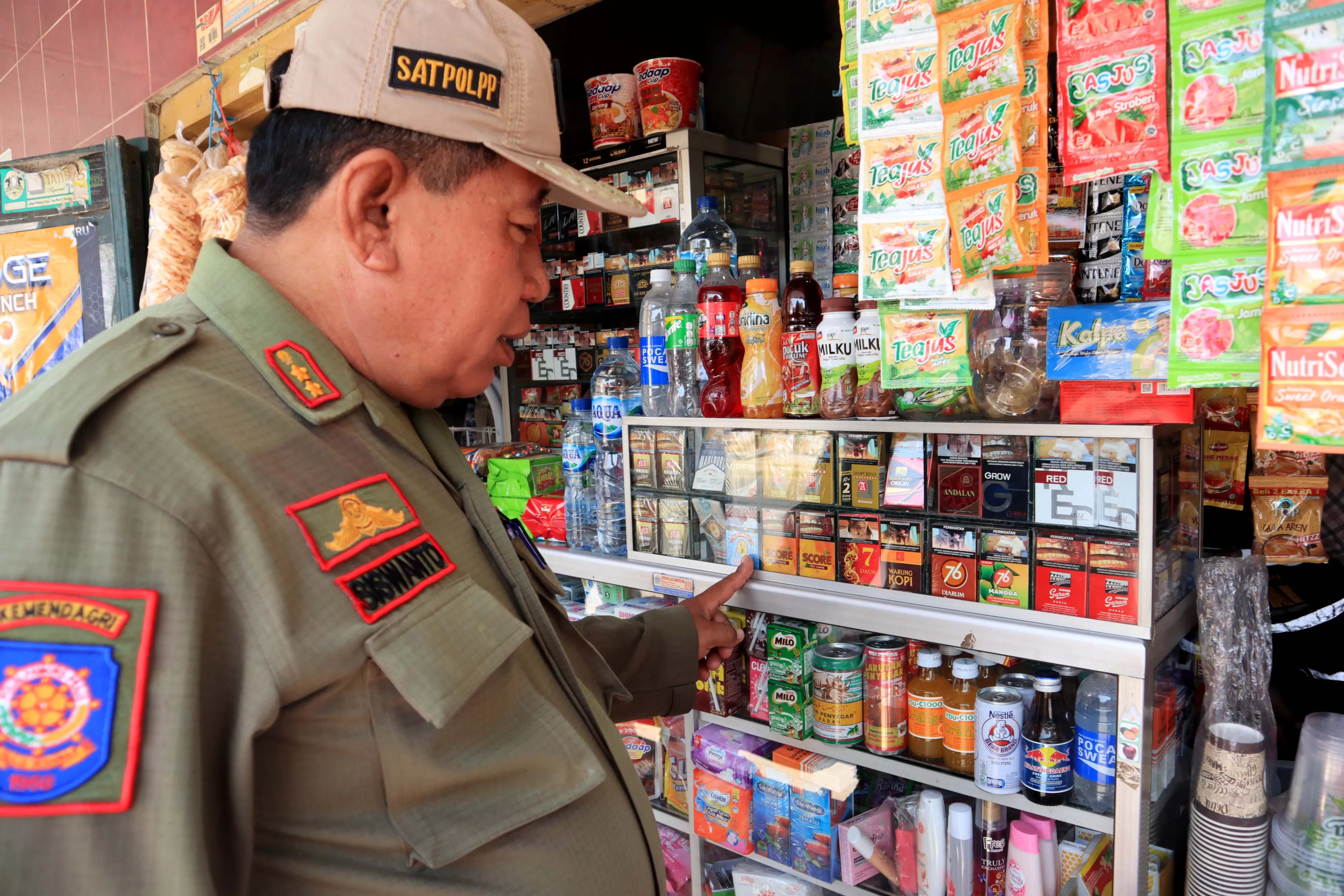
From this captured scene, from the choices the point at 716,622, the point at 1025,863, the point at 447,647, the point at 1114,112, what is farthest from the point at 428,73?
the point at 1025,863

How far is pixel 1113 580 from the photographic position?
4.91ft

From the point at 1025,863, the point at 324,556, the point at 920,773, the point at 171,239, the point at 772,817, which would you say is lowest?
the point at 772,817

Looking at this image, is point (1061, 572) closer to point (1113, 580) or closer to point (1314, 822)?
point (1113, 580)

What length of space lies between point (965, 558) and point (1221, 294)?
0.73 meters

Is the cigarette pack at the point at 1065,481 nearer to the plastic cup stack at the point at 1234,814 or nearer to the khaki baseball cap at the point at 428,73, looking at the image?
the plastic cup stack at the point at 1234,814

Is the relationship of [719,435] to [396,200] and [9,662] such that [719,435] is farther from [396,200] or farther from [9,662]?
[9,662]

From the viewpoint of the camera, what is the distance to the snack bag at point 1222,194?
108cm

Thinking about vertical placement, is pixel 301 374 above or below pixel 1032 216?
below

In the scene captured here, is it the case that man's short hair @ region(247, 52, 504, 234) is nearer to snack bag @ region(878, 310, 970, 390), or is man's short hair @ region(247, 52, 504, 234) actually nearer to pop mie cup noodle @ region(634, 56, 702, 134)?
snack bag @ region(878, 310, 970, 390)

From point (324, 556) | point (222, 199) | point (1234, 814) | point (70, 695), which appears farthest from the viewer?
point (222, 199)

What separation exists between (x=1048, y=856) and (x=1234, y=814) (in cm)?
35

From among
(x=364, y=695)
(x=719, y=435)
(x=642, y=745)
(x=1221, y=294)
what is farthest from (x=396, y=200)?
(x=642, y=745)

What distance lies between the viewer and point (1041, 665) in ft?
5.69

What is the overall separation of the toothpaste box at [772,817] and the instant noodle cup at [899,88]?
1539 mm
